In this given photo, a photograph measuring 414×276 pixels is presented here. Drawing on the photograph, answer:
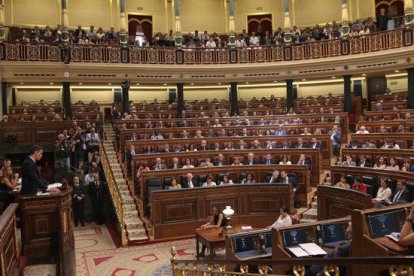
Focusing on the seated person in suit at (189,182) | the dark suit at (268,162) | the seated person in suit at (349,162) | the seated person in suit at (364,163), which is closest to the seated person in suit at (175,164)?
the seated person in suit at (189,182)

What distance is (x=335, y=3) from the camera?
70.8 ft

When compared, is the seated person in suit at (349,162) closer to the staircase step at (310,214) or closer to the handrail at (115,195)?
the staircase step at (310,214)

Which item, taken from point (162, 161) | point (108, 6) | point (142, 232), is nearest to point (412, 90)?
point (162, 161)

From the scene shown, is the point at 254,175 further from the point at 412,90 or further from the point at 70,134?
the point at 412,90

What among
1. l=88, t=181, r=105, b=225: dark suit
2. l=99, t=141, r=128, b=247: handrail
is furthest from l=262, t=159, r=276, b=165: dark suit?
l=88, t=181, r=105, b=225: dark suit

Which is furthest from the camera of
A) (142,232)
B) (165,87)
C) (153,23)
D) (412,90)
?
(153,23)

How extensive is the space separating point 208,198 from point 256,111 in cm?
894

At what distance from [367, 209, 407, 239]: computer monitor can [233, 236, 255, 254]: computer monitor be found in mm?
2271

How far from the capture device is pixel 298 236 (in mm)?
4902

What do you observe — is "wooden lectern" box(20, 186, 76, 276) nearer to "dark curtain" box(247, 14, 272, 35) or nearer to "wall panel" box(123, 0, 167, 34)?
"wall panel" box(123, 0, 167, 34)

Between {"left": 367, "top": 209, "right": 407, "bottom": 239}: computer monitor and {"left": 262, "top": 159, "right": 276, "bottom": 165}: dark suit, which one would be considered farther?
{"left": 262, "top": 159, "right": 276, "bottom": 165}: dark suit

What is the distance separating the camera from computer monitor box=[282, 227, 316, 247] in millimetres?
4824

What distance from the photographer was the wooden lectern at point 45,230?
16.1 feet

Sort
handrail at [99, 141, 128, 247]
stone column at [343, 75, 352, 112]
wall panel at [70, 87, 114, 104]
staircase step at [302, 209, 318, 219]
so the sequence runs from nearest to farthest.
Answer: handrail at [99, 141, 128, 247] < staircase step at [302, 209, 318, 219] < stone column at [343, 75, 352, 112] < wall panel at [70, 87, 114, 104]
